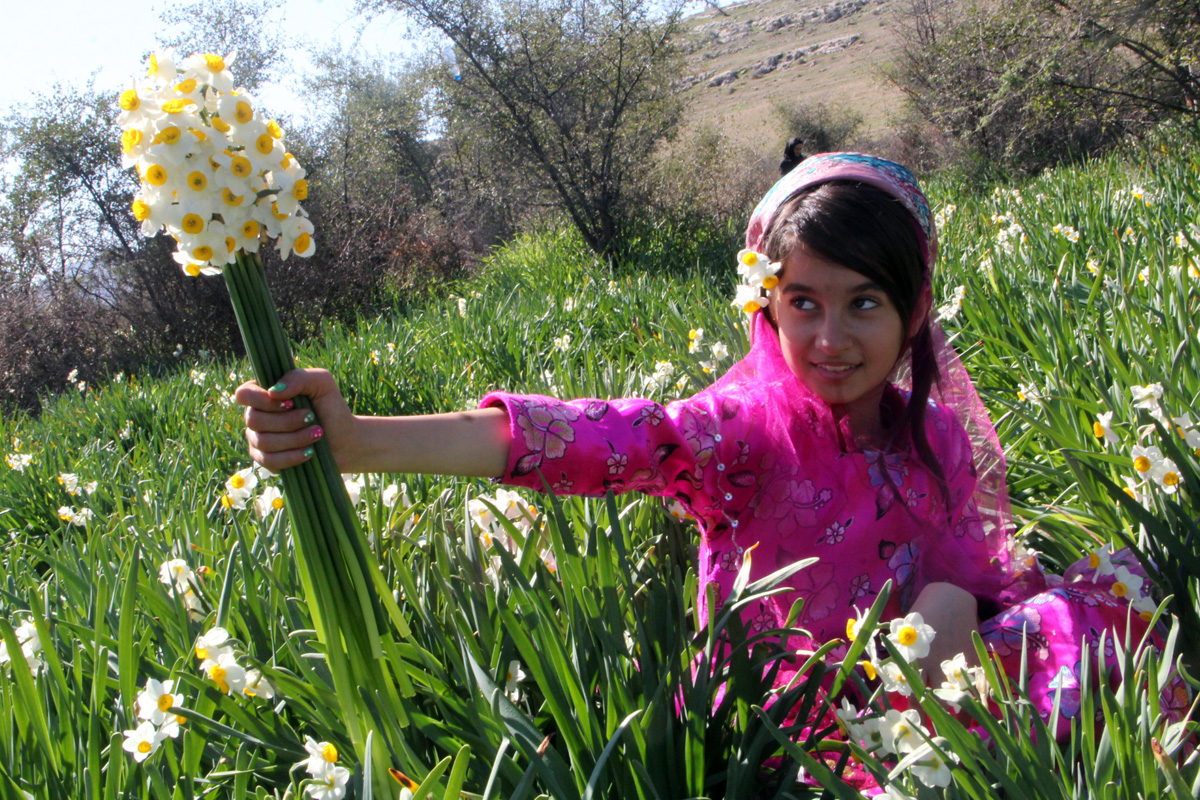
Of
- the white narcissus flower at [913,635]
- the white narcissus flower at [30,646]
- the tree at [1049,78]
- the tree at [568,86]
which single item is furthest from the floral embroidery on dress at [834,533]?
the tree at [1049,78]

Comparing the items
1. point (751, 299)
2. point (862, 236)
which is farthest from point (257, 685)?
point (862, 236)

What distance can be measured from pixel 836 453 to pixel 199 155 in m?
1.13

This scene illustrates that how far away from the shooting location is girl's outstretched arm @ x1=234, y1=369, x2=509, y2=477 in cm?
100

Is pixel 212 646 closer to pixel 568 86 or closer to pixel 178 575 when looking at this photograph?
pixel 178 575

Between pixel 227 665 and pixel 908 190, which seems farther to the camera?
pixel 908 190

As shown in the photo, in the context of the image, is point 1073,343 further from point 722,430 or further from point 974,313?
point 722,430

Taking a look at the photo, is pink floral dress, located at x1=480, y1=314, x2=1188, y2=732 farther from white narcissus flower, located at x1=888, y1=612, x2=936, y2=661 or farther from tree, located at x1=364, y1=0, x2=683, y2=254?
tree, located at x1=364, y1=0, x2=683, y2=254

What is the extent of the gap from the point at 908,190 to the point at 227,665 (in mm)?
1377

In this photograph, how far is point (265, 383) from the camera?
99 centimetres

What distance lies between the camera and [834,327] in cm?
141

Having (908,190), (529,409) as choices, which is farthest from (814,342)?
(529,409)

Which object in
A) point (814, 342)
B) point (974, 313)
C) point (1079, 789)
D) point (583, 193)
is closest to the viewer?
point (1079, 789)

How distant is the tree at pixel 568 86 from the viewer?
7969 mm

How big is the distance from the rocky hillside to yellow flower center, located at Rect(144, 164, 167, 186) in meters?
16.8
